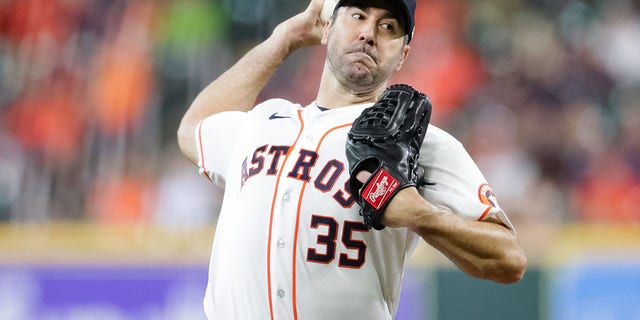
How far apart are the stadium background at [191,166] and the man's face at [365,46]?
3.68 m

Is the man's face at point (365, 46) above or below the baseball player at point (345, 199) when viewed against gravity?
above

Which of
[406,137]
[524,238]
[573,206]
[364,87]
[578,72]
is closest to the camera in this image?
[406,137]

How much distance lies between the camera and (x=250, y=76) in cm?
390

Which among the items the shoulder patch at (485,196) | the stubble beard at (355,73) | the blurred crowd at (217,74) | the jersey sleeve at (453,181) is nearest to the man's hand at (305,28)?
the stubble beard at (355,73)

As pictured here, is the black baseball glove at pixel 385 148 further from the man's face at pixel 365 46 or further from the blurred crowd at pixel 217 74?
the blurred crowd at pixel 217 74

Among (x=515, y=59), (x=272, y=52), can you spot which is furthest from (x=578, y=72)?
(x=272, y=52)

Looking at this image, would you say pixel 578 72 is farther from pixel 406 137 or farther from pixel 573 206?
pixel 406 137

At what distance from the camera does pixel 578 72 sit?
29.3 ft

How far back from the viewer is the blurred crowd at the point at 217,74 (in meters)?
8.31

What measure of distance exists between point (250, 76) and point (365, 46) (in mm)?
759

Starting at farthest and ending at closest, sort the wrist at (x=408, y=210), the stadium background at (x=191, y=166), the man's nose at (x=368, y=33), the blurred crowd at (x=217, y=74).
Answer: the blurred crowd at (x=217, y=74) → the stadium background at (x=191, y=166) → the man's nose at (x=368, y=33) → the wrist at (x=408, y=210)

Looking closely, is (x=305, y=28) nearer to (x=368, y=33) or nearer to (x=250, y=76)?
(x=250, y=76)

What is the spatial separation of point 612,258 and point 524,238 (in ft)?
2.19

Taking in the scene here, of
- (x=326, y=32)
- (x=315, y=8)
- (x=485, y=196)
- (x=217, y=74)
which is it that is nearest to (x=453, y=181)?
(x=485, y=196)
